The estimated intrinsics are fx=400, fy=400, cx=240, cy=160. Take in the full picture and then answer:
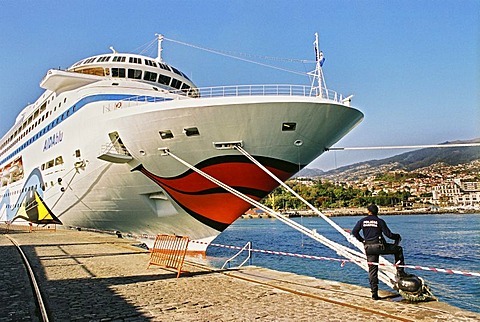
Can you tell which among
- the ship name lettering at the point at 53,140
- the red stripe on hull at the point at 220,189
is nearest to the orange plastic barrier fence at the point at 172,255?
the red stripe on hull at the point at 220,189

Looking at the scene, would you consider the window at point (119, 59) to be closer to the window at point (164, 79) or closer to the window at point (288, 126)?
the window at point (164, 79)

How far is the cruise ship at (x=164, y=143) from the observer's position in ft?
37.1

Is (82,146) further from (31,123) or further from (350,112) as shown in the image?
(31,123)

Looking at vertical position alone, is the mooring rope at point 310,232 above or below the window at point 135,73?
below

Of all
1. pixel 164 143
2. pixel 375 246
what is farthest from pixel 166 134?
pixel 375 246

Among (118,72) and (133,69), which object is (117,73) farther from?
(133,69)

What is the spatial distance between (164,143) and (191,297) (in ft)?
21.4

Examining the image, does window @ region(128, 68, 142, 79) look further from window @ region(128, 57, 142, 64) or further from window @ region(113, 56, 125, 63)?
window @ region(113, 56, 125, 63)

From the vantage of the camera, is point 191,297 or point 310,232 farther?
point 310,232

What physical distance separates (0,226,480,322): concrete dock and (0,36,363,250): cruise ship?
320cm

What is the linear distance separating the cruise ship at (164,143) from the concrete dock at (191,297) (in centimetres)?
320

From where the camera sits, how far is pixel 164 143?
41.0 feet

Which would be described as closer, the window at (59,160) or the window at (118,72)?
the window at (59,160)

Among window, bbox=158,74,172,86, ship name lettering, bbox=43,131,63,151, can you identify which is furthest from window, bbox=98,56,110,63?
ship name lettering, bbox=43,131,63,151
